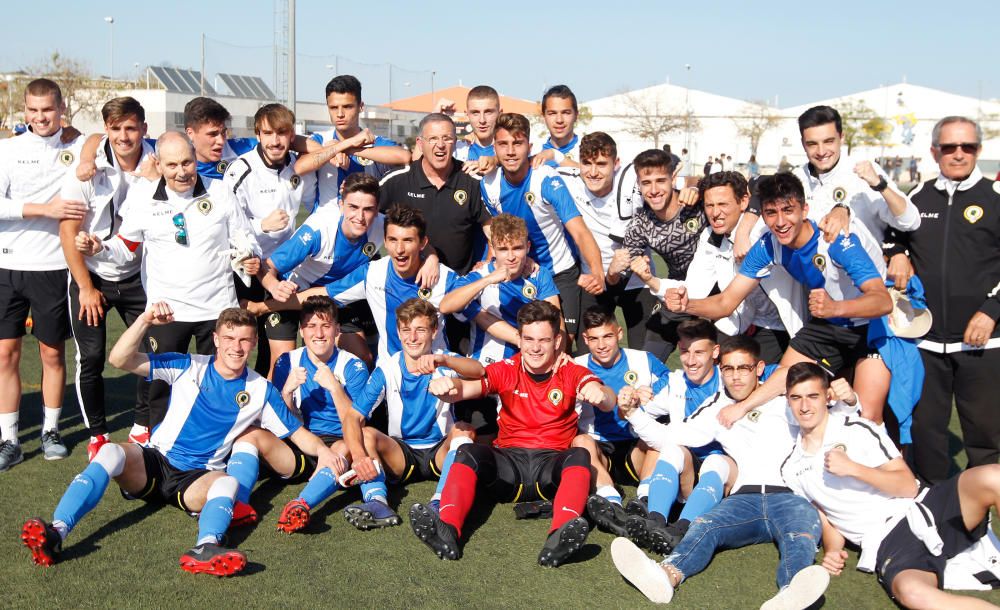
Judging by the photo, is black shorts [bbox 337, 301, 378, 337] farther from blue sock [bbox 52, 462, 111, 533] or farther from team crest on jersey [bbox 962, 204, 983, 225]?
team crest on jersey [bbox 962, 204, 983, 225]

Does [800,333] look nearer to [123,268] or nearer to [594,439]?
[594,439]

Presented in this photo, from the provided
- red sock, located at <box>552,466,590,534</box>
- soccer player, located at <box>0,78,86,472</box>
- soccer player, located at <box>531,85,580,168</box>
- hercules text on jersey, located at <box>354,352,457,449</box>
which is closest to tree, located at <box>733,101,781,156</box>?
soccer player, located at <box>531,85,580,168</box>

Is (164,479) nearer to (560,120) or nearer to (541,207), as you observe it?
(541,207)

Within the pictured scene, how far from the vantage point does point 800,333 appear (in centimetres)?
509

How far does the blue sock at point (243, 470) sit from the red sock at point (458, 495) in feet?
3.30

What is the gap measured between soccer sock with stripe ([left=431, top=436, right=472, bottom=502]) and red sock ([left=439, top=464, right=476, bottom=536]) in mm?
77

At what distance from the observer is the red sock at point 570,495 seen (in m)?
4.26

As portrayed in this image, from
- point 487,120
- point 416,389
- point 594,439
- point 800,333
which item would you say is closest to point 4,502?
point 416,389

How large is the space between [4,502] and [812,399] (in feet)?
13.9

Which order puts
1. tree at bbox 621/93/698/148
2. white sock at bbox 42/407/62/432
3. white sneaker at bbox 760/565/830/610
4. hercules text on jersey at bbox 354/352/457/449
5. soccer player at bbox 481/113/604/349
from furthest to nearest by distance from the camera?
tree at bbox 621/93/698/148 < soccer player at bbox 481/113/604/349 < white sock at bbox 42/407/62/432 < hercules text on jersey at bbox 354/352/457/449 < white sneaker at bbox 760/565/830/610

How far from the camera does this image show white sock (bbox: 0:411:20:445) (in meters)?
5.46

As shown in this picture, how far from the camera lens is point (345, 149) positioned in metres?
5.98

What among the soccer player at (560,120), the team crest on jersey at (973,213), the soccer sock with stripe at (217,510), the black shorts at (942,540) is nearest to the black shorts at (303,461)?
the soccer sock with stripe at (217,510)

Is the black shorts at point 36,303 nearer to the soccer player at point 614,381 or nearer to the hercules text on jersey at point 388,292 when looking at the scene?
the hercules text on jersey at point 388,292
